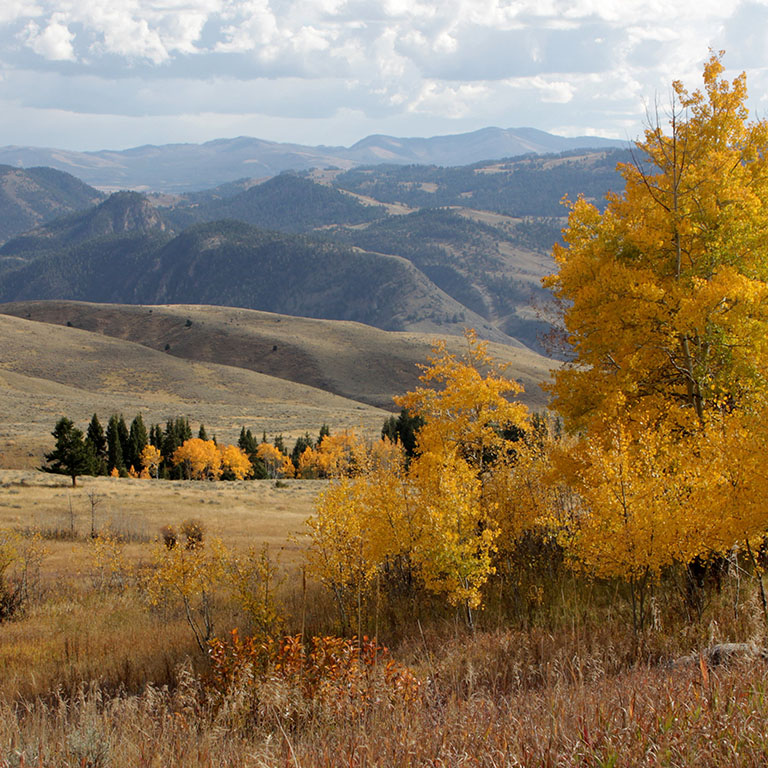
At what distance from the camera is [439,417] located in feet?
61.6

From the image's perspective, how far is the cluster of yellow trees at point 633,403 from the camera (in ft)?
32.1

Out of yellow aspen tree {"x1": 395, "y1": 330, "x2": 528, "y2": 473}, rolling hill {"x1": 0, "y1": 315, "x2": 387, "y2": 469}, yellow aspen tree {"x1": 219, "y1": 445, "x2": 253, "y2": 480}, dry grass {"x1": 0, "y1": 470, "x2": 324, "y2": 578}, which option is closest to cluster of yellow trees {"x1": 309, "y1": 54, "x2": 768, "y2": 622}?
yellow aspen tree {"x1": 395, "y1": 330, "x2": 528, "y2": 473}

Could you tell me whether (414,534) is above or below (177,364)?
above

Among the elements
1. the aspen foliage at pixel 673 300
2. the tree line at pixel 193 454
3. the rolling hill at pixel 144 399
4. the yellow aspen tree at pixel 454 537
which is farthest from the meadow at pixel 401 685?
the rolling hill at pixel 144 399

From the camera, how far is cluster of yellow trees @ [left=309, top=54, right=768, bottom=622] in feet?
32.1

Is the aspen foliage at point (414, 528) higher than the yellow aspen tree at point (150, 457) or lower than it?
higher

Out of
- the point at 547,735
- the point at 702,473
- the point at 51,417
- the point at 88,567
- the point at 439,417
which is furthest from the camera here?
the point at 51,417

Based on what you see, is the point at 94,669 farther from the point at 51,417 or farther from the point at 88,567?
the point at 51,417

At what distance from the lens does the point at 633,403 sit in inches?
586

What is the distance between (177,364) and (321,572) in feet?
650

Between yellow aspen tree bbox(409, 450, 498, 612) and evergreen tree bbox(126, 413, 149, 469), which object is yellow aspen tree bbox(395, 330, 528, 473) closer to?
yellow aspen tree bbox(409, 450, 498, 612)

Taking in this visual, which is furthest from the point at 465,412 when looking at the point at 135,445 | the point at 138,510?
the point at 135,445

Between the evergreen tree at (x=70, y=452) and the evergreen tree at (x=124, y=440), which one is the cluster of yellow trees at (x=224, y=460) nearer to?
the evergreen tree at (x=124, y=440)

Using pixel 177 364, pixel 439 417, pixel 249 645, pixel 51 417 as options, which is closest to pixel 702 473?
pixel 249 645
